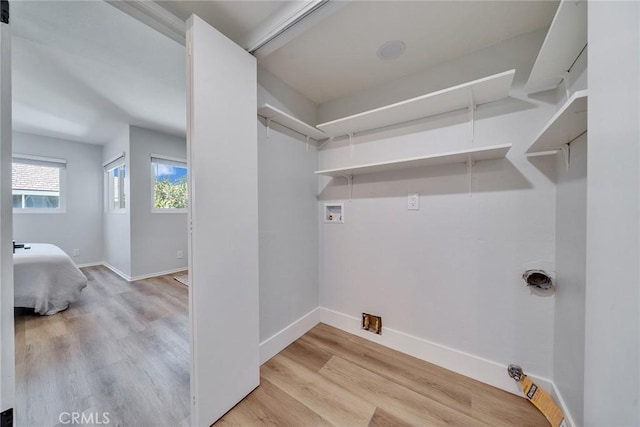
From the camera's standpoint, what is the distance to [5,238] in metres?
0.75

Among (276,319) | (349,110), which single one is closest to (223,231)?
(276,319)

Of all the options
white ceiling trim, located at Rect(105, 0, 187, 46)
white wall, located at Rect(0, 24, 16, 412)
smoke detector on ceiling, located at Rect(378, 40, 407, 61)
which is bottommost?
white wall, located at Rect(0, 24, 16, 412)

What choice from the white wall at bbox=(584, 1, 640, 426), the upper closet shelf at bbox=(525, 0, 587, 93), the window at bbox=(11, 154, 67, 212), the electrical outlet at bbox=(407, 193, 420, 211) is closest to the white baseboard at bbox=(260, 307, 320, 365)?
the electrical outlet at bbox=(407, 193, 420, 211)

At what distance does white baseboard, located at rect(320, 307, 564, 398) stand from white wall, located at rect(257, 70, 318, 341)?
23.1 inches

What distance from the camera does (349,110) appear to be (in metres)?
2.13

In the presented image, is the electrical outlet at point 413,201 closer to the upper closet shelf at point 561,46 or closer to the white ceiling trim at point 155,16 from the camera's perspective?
the upper closet shelf at point 561,46

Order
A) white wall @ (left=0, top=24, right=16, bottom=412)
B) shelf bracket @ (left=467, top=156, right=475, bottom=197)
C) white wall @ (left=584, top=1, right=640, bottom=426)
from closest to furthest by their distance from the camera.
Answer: white wall @ (left=584, top=1, right=640, bottom=426) → white wall @ (left=0, top=24, right=16, bottom=412) → shelf bracket @ (left=467, top=156, right=475, bottom=197)

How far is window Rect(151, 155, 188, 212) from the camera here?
405cm

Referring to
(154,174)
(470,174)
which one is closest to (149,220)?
(154,174)

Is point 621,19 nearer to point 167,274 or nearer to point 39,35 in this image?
point 39,35

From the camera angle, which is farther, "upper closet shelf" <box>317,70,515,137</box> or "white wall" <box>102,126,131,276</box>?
"white wall" <box>102,126,131,276</box>

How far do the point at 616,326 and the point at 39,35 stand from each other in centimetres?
336

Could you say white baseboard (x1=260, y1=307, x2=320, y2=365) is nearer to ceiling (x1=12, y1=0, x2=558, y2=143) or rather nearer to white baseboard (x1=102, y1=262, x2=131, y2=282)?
ceiling (x1=12, y1=0, x2=558, y2=143)

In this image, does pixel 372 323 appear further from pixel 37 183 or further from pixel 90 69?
pixel 37 183
